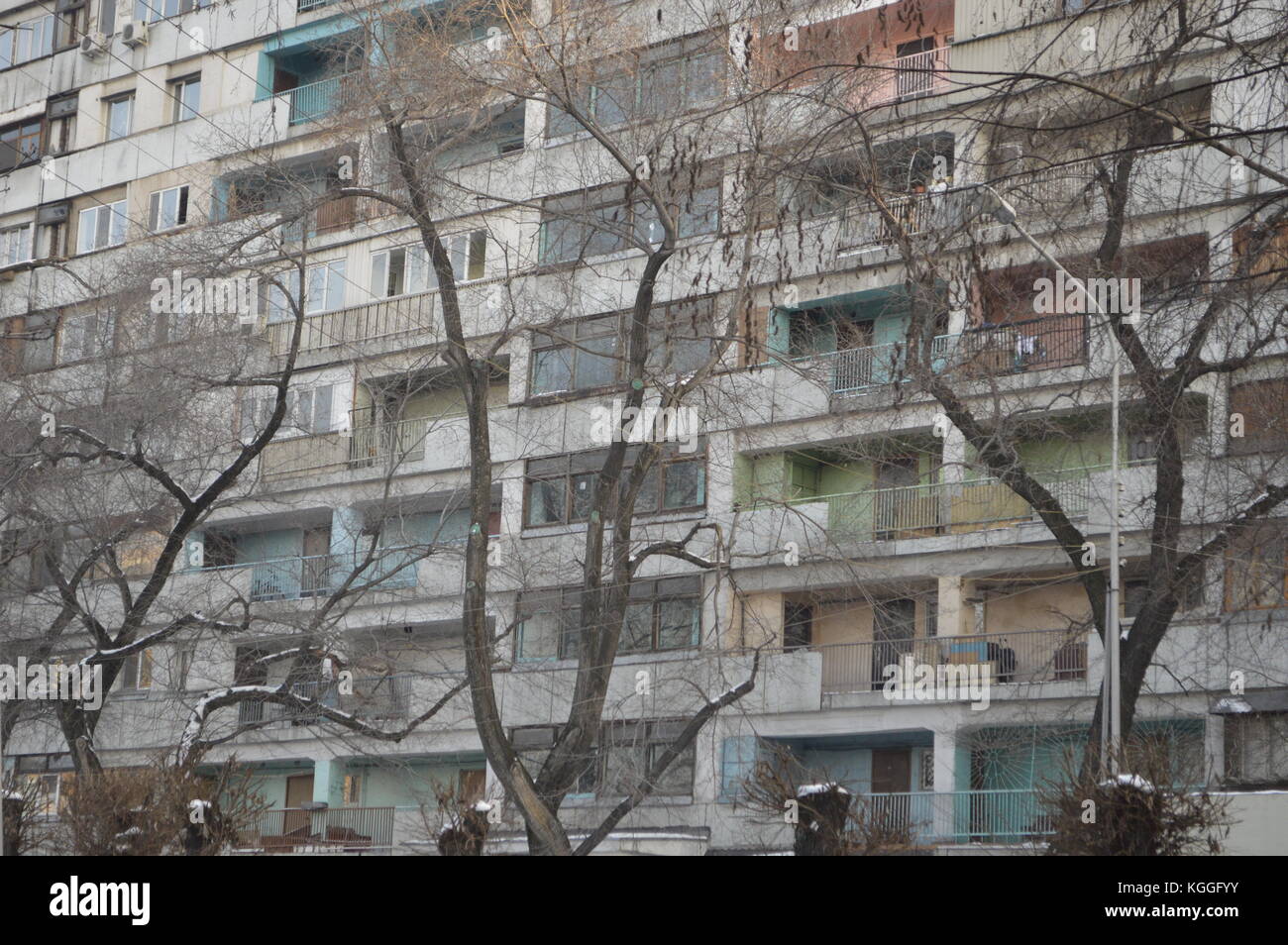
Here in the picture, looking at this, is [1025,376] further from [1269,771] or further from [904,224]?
[904,224]

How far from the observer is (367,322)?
142 feet

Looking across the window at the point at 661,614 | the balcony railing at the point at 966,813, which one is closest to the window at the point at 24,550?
the window at the point at 661,614

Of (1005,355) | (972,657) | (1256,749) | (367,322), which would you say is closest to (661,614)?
(972,657)

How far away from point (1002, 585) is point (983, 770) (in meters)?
3.56

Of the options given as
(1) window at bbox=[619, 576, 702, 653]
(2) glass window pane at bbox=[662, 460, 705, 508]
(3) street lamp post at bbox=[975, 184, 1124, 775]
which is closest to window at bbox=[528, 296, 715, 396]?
(2) glass window pane at bbox=[662, 460, 705, 508]

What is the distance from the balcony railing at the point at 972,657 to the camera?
32.1m

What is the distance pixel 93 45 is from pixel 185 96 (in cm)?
384

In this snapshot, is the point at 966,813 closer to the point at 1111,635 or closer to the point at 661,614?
the point at 661,614

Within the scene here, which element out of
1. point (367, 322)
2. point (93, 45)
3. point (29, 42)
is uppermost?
point (29, 42)

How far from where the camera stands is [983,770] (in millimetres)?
33125

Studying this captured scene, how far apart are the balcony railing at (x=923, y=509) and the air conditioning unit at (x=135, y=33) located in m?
25.2

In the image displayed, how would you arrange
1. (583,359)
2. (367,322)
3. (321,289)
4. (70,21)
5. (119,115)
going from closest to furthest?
(583,359)
(367,322)
(321,289)
(119,115)
(70,21)
